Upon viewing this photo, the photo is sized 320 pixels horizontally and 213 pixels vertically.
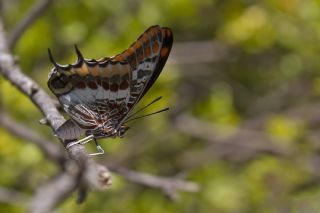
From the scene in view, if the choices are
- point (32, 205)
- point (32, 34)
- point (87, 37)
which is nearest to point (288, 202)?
point (87, 37)

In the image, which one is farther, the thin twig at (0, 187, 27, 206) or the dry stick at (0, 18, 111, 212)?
the thin twig at (0, 187, 27, 206)

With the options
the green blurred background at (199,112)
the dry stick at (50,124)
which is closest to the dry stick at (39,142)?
the dry stick at (50,124)

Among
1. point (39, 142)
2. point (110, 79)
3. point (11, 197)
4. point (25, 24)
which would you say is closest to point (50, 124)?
point (110, 79)

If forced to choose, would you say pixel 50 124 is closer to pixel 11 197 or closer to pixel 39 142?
pixel 39 142

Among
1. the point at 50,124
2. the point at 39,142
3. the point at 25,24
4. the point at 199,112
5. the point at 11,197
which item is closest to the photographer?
the point at 50,124

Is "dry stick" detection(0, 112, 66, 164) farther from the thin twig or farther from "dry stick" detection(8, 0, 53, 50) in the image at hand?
the thin twig

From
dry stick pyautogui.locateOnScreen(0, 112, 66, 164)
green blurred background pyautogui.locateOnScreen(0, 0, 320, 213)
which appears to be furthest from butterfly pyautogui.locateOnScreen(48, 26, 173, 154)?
green blurred background pyautogui.locateOnScreen(0, 0, 320, 213)

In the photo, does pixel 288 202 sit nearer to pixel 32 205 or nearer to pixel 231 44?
pixel 231 44
